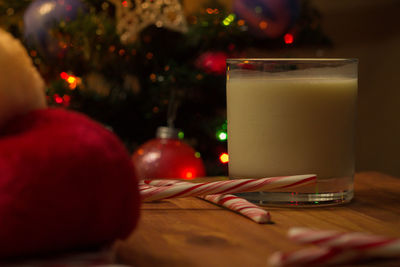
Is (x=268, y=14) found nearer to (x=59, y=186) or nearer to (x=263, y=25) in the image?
(x=263, y=25)

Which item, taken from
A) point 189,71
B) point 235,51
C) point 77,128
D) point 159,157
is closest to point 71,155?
point 77,128

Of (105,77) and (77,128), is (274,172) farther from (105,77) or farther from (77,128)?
(105,77)

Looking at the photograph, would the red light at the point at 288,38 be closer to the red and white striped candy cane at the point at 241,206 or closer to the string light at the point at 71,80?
the string light at the point at 71,80

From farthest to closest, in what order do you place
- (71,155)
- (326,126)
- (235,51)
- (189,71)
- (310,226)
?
(235,51) < (189,71) < (326,126) < (310,226) < (71,155)

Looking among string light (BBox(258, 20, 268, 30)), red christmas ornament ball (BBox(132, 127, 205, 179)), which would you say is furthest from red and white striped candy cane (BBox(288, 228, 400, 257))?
string light (BBox(258, 20, 268, 30))

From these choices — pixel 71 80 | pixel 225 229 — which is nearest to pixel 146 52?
pixel 71 80

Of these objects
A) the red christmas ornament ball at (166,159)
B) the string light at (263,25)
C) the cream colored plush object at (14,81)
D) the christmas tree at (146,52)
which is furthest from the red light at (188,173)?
the cream colored plush object at (14,81)
